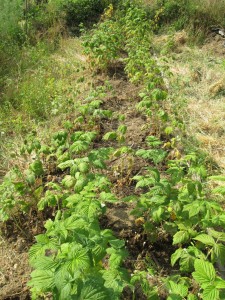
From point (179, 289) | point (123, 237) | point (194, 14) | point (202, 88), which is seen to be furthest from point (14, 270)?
point (194, 14)

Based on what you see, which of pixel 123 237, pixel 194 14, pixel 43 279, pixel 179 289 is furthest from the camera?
pixel 194 14

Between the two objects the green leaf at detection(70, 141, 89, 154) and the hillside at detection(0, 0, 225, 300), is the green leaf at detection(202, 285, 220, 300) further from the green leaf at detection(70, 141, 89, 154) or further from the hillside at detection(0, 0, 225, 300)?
the green leaf at detection(70, 141, 89, 154)

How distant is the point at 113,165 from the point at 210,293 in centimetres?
211

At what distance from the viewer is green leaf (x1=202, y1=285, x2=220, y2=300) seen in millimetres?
1645

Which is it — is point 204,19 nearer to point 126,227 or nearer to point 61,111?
point 61,111

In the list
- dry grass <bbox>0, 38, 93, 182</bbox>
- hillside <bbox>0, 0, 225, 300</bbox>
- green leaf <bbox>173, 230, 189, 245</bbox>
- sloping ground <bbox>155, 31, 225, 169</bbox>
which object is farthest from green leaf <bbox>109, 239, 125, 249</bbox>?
sloping ground <bbox>155, 31, 225, 169</bbox>

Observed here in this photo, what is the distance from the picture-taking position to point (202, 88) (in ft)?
17.2

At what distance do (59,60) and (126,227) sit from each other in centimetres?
432

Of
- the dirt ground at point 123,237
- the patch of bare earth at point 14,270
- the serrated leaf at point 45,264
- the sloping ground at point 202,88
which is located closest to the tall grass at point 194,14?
the sloping ground at point 202,88

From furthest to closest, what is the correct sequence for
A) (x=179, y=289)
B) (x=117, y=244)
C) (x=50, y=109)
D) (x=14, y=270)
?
(x=50, y=109) < (x=14, y=270) < (x=117, y=244) < (x=179, y=289)

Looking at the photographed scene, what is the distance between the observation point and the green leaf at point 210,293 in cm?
164

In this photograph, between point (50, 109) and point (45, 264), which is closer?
point (45, 264)

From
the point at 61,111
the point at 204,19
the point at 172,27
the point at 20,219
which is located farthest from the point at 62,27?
the point at 20,219

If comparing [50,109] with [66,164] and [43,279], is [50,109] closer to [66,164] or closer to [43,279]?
[66,164]
